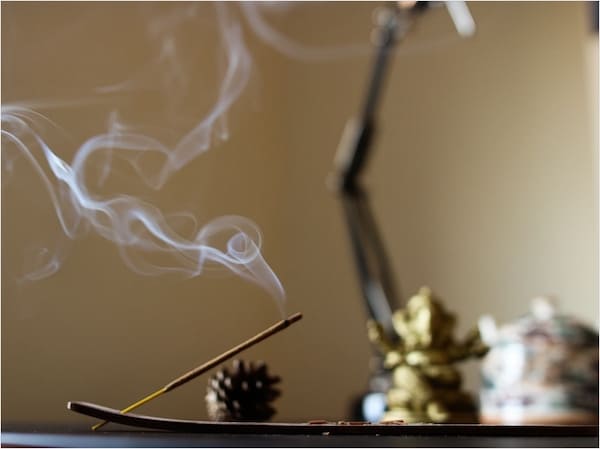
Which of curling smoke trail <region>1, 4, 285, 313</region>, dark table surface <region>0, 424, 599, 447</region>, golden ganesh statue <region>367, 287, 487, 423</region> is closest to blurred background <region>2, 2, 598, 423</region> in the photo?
curling smoke trail <region>1, 4, 285, 313</region>

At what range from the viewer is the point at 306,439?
0.54m

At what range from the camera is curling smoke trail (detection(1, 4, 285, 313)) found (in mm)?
704

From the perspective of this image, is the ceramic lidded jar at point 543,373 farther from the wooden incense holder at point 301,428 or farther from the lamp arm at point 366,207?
the wooden incense holder at point 301,428

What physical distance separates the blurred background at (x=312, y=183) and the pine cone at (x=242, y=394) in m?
0.33

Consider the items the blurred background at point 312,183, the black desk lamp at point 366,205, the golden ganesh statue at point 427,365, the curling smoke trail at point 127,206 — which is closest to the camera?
the curling smoke trail at point 127,206

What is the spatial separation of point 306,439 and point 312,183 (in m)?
1.05

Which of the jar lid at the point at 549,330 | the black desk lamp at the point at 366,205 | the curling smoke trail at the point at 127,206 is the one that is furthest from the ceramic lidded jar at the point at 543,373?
the curling smoke trail at the point at 127,206

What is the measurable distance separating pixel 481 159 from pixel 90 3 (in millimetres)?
728

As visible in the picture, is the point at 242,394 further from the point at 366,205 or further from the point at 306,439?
the point at 366,205

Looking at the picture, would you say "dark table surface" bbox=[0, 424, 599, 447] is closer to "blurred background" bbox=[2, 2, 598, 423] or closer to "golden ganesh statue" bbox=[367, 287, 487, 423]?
"golden ganesh statue" bbox=[367, 287, 487, 423]

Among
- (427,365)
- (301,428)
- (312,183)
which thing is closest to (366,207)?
(312,183)

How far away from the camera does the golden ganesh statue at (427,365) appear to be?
90 centimetres

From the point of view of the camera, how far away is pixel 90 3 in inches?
43.8

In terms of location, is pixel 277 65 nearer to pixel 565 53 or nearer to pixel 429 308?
pixel 565 53
